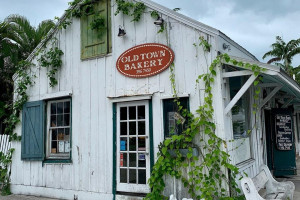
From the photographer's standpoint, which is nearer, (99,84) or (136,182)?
(136,182)

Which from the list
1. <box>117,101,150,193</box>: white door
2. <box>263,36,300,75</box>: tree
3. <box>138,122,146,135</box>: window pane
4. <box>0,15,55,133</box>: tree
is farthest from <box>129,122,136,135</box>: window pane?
<box>263,36,300,75</box>: tree

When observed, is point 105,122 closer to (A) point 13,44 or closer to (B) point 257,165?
(B) point 257,165

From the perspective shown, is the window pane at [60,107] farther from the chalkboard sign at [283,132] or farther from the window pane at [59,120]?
the chalkboard sign at [283,132]

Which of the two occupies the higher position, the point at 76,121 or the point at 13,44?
the point at 13,44

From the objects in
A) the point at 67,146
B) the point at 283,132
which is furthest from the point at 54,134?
the point at 283,132

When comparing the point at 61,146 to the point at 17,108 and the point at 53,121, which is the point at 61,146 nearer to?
the point at 53,121

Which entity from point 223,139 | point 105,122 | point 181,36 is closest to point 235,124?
point 223,139

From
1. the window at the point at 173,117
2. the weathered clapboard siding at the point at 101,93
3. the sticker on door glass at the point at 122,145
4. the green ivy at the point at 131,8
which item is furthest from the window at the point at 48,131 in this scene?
the window at the point at 173,117

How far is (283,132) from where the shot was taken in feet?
26.5

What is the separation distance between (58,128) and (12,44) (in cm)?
731

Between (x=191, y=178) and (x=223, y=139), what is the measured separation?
3.07 feet

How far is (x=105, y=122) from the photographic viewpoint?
6297 millimetres

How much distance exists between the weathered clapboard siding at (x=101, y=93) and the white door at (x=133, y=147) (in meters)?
0.23

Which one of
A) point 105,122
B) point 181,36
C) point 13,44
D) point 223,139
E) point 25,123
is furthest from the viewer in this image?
point 13,44
